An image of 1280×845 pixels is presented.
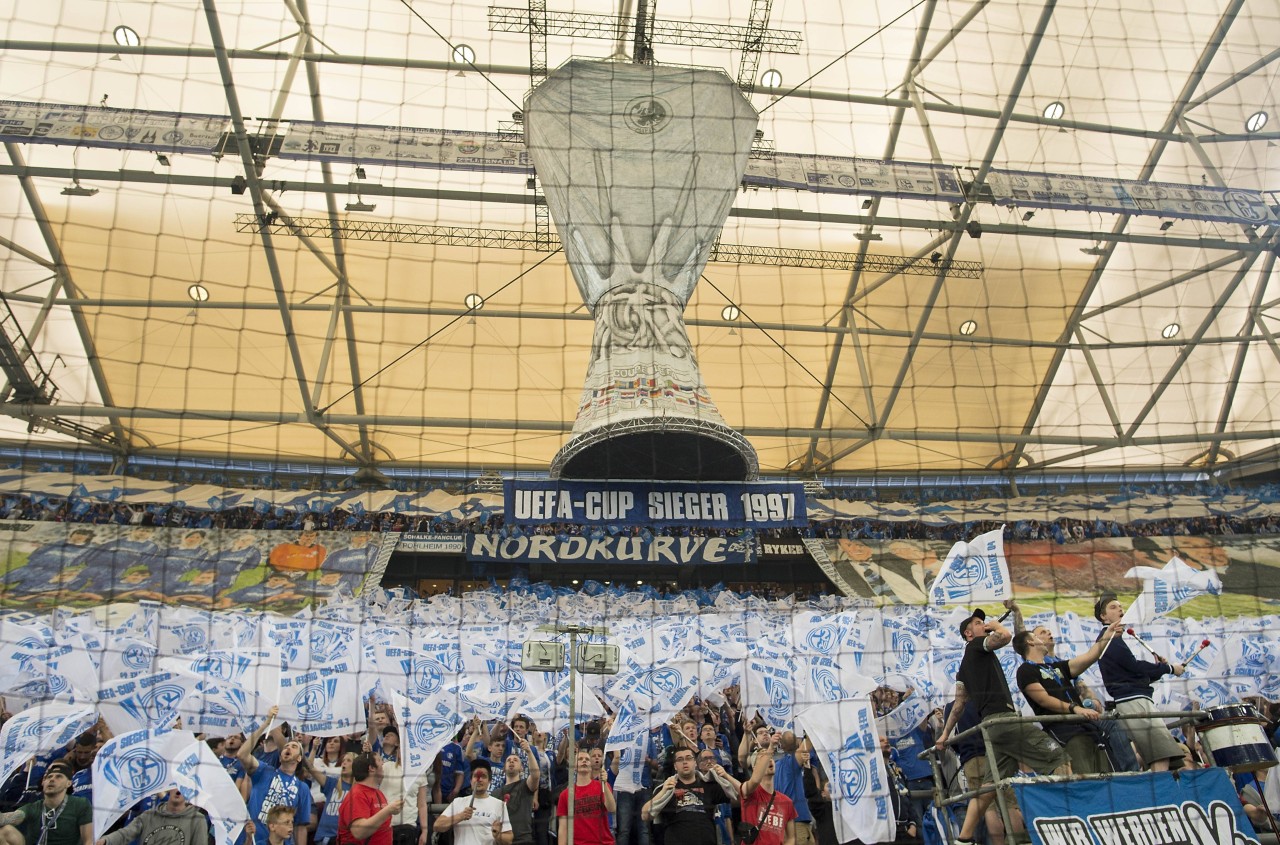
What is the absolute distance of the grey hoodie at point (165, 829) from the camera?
4750 mm

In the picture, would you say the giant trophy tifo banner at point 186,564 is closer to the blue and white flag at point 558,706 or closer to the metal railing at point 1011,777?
the blue and white flag at point 558,706

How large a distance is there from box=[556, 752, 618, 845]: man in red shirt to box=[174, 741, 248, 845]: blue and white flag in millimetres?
1644

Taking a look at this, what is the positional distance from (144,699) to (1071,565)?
12.7 metres

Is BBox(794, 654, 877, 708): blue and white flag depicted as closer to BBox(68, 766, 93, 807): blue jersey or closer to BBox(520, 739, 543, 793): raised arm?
BBox(520, 739, 543, 793): raised arm

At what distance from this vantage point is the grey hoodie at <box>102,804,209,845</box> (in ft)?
15.6

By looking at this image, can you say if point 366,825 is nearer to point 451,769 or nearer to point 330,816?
point 330,816

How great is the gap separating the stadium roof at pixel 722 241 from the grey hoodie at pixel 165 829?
224 inches

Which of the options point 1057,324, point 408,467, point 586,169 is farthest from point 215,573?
point 1057,324

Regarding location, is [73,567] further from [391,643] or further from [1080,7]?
[1080,7]

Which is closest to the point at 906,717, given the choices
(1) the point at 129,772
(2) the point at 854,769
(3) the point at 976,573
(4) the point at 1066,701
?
(2) the point at 854,769

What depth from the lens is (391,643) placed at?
6.95 metres

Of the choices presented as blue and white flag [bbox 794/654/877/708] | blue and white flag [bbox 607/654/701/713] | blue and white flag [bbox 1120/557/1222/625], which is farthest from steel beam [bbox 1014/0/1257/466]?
blue and white flag [bbox 607/654/701/713]

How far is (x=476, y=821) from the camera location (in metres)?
5.13

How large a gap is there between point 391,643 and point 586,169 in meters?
4.93
